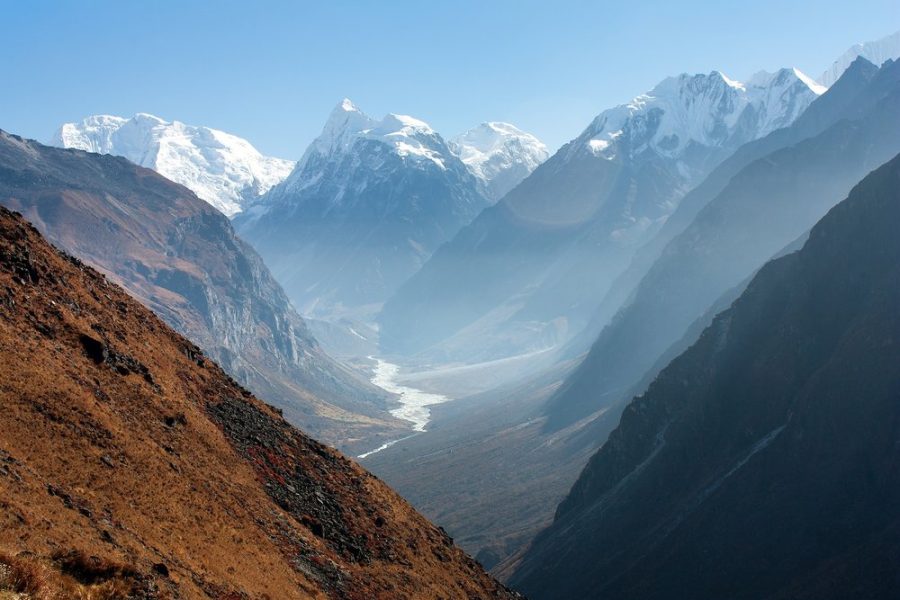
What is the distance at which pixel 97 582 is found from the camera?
28.9 meters

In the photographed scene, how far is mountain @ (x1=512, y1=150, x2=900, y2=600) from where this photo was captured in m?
114

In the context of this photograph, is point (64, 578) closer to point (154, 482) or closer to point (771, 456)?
point (154, 482)

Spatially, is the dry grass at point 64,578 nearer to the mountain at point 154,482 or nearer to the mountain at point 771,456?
the mountain at point 154,482

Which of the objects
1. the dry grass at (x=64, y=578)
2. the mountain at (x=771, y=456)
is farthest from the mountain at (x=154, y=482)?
the mountain at (x=771, y=456)

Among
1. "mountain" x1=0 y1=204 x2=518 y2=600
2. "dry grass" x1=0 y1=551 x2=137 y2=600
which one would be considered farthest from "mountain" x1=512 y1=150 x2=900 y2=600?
"dry grass" x1=0 y1=551 x2=137 y2=600

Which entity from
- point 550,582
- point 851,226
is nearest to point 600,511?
point 550,582

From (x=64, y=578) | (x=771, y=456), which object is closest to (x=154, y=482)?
(x=64, y=578)

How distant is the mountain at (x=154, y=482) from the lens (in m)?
34.3

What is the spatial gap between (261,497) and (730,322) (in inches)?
5303

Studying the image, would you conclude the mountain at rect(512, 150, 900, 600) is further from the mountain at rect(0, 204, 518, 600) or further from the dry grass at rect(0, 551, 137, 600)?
the dry grass at rect(0, 551, 137, 600)

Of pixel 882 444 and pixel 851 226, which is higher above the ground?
pixel 851 226

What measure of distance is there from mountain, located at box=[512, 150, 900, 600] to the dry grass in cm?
9557

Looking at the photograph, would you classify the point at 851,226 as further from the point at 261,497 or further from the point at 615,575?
the point at 261,497

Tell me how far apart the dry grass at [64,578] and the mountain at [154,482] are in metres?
0.07
